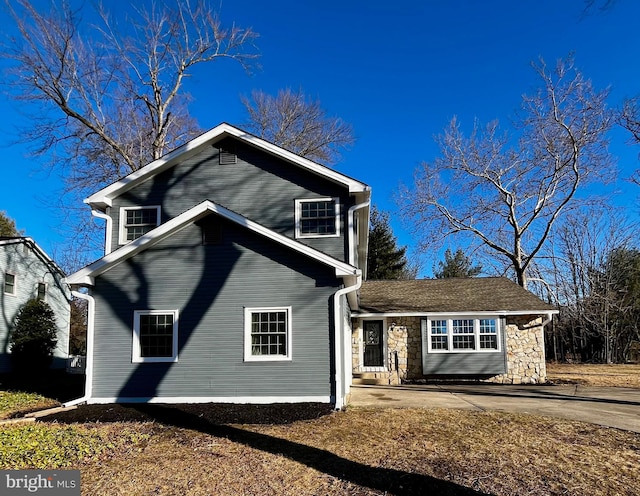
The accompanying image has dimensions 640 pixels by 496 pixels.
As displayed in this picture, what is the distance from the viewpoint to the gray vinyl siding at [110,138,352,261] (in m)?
12.5

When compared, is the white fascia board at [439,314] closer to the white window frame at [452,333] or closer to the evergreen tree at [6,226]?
the white window frame at [452,333]

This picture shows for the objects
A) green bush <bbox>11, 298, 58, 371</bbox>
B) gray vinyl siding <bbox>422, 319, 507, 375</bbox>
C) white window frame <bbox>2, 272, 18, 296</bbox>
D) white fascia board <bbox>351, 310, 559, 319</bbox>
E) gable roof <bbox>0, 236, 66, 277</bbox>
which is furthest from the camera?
gable roof <bbox>0, 236, 66, 277</bbox>

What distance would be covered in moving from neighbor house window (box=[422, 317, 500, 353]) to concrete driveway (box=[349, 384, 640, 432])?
138cm

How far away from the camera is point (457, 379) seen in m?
16.2

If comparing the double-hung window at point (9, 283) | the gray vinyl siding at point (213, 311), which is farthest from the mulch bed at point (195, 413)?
the double-hung window at point (9, 283)

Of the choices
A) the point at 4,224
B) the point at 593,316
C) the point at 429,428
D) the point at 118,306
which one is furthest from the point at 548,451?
the point at 4,224

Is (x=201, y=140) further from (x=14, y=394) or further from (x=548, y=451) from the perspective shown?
(x=548, y=451)

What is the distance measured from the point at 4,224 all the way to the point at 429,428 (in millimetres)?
35257

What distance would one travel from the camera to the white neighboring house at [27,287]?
763 inches

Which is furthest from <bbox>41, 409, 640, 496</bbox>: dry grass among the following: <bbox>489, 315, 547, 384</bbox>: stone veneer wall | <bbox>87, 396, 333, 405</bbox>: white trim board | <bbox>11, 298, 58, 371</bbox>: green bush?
<bbox>11, 298, 58, 371</bbox>: green bush

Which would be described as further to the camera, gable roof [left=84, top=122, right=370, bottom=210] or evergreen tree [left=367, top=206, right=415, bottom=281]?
evergreen tree [left=367, top=206, right=415, bottom=281]

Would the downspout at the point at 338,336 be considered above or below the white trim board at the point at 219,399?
above

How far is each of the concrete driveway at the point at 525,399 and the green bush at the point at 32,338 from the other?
45.6ft

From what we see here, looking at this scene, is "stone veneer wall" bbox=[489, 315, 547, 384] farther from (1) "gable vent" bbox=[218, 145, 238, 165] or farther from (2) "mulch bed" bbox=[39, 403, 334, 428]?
(1) "gable vent" bbox=[218, 145, 238, 165]
